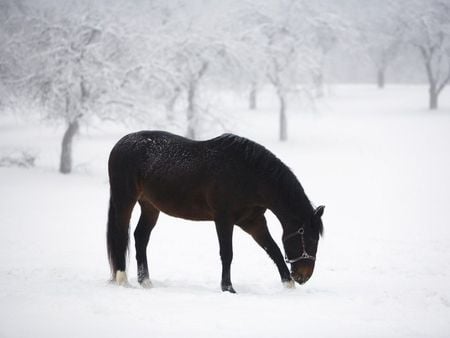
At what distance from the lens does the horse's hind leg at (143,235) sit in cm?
543

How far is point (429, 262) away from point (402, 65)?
143ft

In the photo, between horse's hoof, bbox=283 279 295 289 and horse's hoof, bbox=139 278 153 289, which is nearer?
horse's hoof, bbox=283 279 295 289

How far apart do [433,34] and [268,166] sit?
33107 mm

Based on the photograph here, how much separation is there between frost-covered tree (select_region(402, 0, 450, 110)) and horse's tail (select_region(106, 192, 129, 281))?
32094mm

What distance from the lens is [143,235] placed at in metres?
5.68

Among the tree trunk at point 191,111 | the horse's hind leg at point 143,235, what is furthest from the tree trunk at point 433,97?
the horse's hind leg at point 143,235

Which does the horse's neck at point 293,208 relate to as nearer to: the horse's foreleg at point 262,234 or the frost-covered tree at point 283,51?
the horse's foreleg at point 262,234

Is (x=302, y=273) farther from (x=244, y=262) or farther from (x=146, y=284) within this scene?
(x=244, y=262)

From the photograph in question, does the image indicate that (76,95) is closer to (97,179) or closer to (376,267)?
(97,179)

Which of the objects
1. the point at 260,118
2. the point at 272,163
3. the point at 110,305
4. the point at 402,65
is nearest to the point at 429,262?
the point at 272,163

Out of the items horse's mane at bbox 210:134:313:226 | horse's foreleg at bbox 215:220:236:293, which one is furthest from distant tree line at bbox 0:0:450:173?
horse's foreleg at bbox 215:220:236:293

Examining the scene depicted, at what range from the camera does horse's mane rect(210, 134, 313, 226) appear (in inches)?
192

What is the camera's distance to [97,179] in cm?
1755

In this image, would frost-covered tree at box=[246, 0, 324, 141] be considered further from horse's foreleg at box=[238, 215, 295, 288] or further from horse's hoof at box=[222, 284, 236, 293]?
horse's hoof at box=[222, 284, 236, 293]
